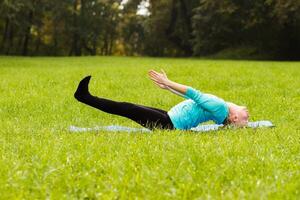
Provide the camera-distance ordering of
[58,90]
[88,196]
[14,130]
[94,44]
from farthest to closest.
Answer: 1. [94,44]
2. [58,90]
3. [14,130]
4. [88,196]

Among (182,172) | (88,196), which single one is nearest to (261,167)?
(182,172)

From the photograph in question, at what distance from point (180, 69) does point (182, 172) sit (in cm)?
1748

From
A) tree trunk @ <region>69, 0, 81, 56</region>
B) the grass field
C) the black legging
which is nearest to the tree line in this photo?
tree trunk @ <region>69, 0, 81, 56</region>

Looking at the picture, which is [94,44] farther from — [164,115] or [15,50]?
[164,115]

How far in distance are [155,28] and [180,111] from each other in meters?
49.0

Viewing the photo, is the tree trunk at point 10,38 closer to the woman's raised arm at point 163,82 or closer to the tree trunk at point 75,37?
the tree trunk at point 75,37

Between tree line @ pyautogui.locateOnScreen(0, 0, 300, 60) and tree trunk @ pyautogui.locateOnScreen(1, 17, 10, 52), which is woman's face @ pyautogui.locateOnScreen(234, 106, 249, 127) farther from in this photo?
tree trunk @ pyautogui.locateOnScreen(1, 17, 10, 52)

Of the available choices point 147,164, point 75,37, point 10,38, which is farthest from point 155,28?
point 147,164

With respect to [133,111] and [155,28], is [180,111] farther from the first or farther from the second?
[155,28]

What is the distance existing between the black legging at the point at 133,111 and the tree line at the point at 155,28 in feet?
93.5

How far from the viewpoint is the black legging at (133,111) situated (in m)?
8.80

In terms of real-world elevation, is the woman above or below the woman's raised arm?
below

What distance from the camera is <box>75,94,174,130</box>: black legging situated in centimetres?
880

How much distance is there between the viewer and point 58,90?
1644cm
